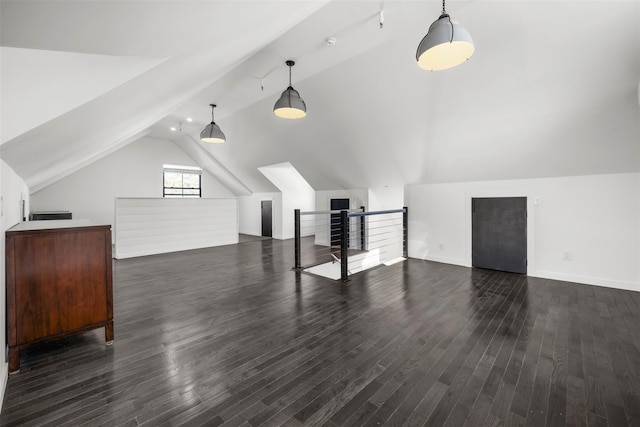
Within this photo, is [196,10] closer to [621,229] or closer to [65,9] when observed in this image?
[65,9]

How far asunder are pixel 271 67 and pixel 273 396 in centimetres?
396

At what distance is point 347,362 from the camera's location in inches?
83.0

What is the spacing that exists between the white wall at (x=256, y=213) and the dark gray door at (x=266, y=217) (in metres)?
0.16

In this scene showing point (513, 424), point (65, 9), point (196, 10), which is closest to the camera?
point (65, 9)

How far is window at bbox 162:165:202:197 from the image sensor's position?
9.43m

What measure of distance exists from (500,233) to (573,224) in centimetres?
98

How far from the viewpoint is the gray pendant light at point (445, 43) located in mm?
1844

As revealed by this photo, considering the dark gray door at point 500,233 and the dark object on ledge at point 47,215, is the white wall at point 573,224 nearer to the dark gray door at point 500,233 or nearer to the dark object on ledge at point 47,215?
the dark gray door at point 500,233

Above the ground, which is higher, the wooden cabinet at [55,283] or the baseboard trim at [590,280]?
the wooden cabinet at [55,283]

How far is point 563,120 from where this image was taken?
11.1 ft

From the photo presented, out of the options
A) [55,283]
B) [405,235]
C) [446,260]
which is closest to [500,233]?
[446,260]

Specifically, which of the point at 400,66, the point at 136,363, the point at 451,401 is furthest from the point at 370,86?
the point at 136,363

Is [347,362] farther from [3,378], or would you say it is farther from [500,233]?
[500,233]

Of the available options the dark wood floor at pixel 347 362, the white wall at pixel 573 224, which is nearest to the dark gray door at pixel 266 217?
the dark wood floor at pixel 347 362
